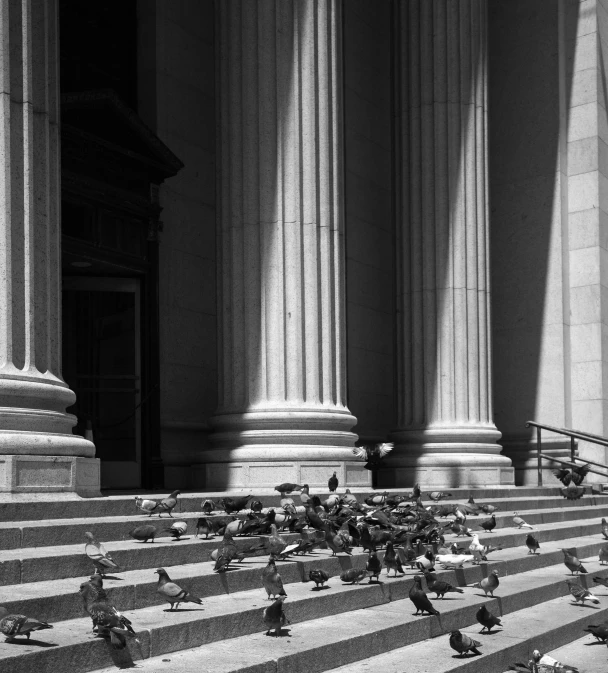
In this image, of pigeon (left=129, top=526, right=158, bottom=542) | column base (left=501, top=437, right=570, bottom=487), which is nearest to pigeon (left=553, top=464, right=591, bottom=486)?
column base (left=501, top=437, right=570, bottom=487)

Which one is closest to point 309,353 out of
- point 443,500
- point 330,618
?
point 443,500

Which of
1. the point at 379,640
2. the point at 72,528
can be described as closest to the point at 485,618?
the point at 379,640

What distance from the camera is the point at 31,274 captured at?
9922 millimetres

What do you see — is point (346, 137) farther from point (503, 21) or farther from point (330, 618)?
point (330, 618)

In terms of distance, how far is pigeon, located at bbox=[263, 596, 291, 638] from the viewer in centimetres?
729

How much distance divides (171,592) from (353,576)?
220cm

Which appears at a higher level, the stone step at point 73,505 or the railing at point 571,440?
the stone step at point 73,505

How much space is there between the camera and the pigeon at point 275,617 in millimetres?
7285

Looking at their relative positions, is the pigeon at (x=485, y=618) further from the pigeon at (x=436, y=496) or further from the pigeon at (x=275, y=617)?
the pigeon at (x=436, y=496)

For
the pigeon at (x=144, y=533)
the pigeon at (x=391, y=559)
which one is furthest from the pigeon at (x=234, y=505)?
the pigeon at (x=144, y=533)

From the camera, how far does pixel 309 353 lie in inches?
550

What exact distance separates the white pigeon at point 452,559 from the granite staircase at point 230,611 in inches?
3.5

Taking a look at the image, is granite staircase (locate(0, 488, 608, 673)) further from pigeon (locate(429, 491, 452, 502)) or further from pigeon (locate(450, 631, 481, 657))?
pigeon (locate(429, 491, 452, 502))

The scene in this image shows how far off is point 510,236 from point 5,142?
14.4 m
